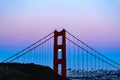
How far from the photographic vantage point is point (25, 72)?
44.1 meters

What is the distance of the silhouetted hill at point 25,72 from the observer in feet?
136

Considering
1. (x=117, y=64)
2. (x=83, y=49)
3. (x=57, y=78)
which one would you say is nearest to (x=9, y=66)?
(x=57, y=78)

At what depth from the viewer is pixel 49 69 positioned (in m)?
48.6

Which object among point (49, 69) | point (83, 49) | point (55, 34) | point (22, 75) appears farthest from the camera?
point (83, 49)

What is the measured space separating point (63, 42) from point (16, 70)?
830 cm

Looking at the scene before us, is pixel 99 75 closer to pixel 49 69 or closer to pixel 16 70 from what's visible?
pixel 49 69

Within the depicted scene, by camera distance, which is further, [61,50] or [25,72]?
[61,50]

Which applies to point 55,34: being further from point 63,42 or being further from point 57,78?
point 57,78

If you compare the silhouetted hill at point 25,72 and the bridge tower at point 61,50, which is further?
the bridge tower at point 61,50

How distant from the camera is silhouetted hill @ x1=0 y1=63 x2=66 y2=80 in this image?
136ft

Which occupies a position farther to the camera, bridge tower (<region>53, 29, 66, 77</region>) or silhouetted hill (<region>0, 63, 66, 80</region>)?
bridge tower (<region>53, 29, 66, 77</region>)

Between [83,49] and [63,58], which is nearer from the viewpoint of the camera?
[63,58]

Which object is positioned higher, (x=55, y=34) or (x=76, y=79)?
(x=55, y=34)

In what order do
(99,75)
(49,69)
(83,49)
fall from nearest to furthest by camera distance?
1. (49,69)
2. (83,49)
3. (99,75)
